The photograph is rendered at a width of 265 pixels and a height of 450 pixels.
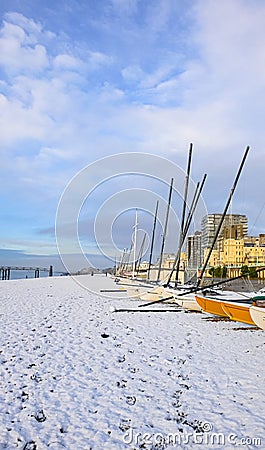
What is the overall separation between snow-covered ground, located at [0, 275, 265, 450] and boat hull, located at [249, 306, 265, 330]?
1.62 ft

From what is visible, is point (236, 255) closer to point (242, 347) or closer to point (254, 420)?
Answer: point (242, 347)

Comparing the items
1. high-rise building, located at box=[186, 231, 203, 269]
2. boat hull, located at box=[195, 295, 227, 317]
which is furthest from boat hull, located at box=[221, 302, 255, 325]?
high-rise building, located at box=[186, 231, 203, 269]

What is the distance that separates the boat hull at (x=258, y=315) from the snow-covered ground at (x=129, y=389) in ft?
1.62

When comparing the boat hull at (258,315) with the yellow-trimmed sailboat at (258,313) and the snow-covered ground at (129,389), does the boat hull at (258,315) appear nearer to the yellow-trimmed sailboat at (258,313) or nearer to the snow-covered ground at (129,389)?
the yellow-trimmed sailboat at (258,313)

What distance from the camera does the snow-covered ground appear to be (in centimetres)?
472

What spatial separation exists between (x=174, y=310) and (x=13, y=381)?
11960mm

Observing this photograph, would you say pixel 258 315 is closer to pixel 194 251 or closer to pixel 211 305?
pixel 211 305

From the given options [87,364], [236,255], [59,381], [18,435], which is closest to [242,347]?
[87,364]

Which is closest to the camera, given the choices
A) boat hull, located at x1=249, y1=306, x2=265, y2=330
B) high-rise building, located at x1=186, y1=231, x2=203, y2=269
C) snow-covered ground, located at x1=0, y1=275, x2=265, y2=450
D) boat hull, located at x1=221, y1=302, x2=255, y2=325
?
snow-covered ground, located at x1=0, y1=275, x2=265, y2=450

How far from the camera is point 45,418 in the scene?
5.14m

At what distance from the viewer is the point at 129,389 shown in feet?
20.8

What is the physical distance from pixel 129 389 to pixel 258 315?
6063 millimetres

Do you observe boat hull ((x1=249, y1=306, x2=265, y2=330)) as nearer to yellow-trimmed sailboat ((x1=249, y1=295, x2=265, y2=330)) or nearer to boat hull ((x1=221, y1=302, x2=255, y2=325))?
yellow-trimmed sailboat ((x1=249, y1=295, x2=265, y2=330))

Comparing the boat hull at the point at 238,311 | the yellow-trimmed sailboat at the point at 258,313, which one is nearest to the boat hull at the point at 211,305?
the boat hull at the point at 238,311
